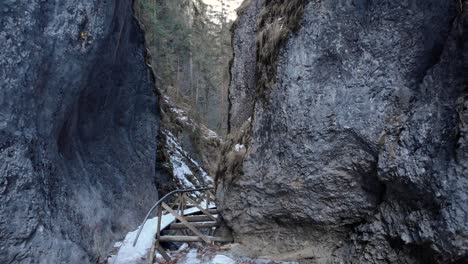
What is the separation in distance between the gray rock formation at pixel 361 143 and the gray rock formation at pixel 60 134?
383 centimetres

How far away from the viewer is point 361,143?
6930 millimetres

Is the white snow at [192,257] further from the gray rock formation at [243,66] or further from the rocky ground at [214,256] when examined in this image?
the gray rock formation at [243,66]

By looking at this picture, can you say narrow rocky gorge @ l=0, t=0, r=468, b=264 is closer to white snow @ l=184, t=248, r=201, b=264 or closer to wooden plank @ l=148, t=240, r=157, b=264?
white snow @ l=184, t=248, r=201, b=264

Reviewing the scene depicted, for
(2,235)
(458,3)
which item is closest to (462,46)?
(458,3)

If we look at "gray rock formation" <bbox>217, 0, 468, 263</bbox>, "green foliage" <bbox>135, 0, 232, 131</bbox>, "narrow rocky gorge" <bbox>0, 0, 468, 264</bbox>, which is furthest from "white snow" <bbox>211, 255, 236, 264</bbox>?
"green foliage" <bbox>135, 0, 232, 131</bbox>

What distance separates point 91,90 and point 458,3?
9.21 meters

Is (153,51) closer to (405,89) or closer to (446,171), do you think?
(405,89)

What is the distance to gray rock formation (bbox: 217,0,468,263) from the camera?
526 centimetres

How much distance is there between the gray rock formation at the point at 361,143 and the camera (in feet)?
17.3

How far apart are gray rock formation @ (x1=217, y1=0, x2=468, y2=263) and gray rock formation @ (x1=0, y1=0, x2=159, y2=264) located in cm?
383

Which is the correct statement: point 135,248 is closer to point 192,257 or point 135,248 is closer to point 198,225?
point 192,257

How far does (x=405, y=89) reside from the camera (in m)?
6.57

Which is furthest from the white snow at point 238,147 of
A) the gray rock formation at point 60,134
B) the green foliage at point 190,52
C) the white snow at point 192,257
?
the green foliage at point 190,52

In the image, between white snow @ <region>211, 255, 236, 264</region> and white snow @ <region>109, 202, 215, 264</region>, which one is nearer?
white snow @ <region>211, 255, 236, 264</region>
